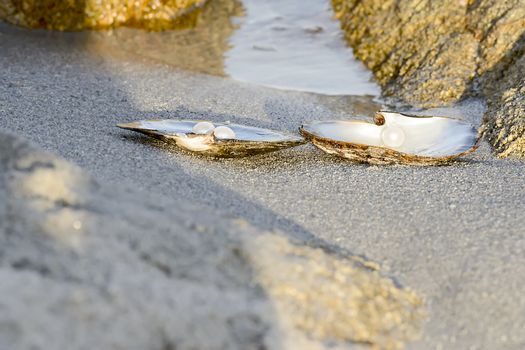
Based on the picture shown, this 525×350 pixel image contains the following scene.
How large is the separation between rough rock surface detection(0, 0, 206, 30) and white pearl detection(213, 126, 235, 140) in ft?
9.92

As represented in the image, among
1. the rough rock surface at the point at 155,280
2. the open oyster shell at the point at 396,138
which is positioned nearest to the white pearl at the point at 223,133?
the open oyster shell at the point at 396,138

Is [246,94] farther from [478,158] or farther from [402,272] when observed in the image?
[402,272]

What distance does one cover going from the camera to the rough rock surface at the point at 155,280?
5.72ft

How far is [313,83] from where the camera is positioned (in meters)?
5.17

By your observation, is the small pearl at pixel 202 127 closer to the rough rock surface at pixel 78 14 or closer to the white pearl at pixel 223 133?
the white pearl at pixel 223 133

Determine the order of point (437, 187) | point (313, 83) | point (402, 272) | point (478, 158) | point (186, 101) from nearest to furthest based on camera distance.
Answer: point (402, 272), point (437, 187), point (478, 158), point (186, 101), point (313, 83)

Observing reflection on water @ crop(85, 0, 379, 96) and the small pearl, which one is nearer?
the small pearl

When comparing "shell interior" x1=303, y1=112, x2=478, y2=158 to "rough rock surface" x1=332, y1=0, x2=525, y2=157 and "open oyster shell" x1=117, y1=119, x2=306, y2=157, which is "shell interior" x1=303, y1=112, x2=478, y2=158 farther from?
"rough rock surface" x1=332, y1=0, x2=525, y2=157

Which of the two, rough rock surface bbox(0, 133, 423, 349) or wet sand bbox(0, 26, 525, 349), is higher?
rough rock surface bbox(0, 133, 423, 349)

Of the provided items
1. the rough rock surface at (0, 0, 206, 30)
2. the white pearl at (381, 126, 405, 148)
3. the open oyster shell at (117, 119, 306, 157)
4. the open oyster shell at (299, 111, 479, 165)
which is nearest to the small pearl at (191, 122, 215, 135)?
the open oyster shell at (117, 119, 306, 157)

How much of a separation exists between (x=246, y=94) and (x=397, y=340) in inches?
114

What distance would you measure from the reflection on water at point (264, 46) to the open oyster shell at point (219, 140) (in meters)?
1.66

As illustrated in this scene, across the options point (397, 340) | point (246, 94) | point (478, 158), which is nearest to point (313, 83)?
point (246, 94)

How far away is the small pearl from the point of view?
3.45 meters
